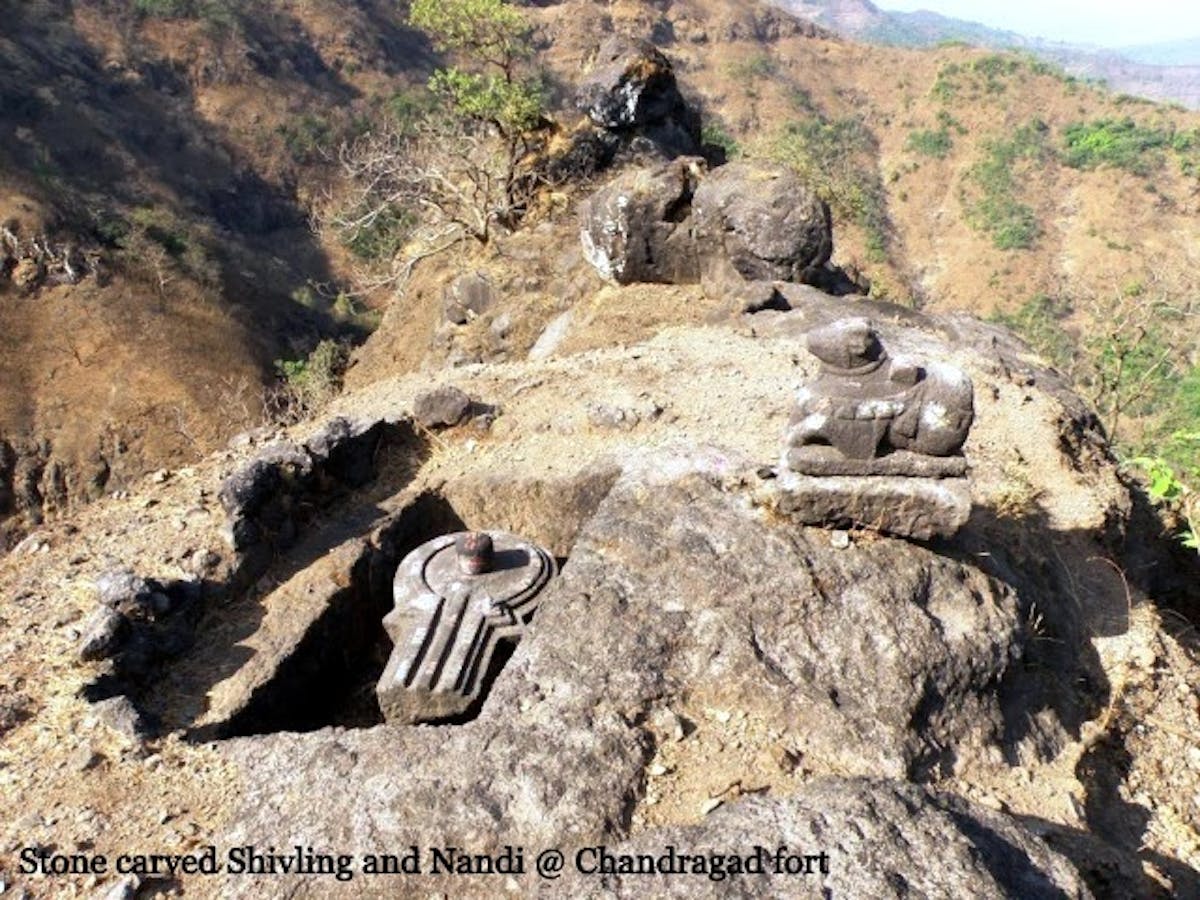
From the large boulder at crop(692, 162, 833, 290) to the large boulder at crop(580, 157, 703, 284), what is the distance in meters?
0.32

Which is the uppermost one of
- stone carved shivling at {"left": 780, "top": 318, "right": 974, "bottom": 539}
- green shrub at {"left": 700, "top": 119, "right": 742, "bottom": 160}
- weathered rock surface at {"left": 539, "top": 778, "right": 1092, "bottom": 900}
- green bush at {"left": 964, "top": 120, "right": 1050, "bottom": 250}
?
stone carved shivling at {"left": 780, "top": 318, "right": 974, "bottom": 539}

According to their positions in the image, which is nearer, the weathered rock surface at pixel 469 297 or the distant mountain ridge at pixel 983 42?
the weathered rock surface at pixel 469 297

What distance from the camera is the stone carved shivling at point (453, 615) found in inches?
283

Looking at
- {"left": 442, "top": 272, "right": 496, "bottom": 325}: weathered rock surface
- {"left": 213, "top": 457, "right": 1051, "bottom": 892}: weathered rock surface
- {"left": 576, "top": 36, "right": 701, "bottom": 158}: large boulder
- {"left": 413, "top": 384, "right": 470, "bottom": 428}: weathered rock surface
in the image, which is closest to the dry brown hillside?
{"left": 442, "top": 272, "right": 496, "bottom": 325}: weathered rock surface

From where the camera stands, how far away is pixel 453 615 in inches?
301

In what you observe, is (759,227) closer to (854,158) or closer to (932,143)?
(854,158)

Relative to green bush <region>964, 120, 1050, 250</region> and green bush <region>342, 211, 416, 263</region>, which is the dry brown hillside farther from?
green bush <region>342, 211, 416, 263</region>

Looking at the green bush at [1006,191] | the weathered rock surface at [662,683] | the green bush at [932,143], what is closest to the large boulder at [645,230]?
the weathered rock surface at [662,683]

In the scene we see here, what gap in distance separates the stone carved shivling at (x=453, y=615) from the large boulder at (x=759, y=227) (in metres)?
7.83

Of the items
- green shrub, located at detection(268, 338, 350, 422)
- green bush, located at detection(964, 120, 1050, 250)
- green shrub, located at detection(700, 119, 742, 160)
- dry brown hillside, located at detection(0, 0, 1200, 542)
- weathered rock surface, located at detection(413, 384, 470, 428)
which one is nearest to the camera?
weathered rock surface, located at detection(413, 384, 470, 428)

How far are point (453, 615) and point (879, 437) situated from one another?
4.12 m

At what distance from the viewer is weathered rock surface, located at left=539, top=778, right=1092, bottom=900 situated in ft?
13.7

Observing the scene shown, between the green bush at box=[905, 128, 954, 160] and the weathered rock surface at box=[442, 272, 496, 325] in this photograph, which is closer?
the weathered rock surface at box=[442, 272, 496, 325]

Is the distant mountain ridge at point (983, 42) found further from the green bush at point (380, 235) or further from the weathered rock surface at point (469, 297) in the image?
the weathered rock surface at point (469, 297)
